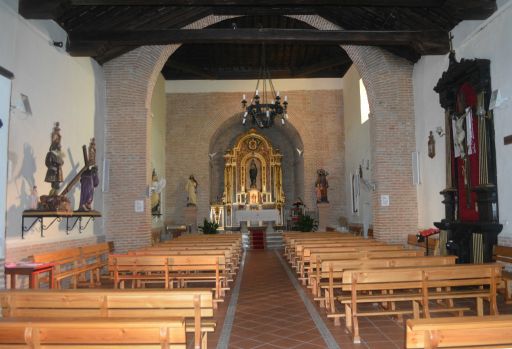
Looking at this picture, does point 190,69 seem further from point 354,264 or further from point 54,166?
point 354,264

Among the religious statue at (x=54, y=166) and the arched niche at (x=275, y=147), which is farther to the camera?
the arched niche at (x=275, y=147)

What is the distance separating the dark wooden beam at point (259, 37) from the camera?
9.54 m

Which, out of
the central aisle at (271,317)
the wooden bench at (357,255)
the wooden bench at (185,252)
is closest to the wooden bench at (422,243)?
the wooden bench at (357,255)

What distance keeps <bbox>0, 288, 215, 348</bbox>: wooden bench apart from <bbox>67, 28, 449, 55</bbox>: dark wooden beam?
7038 mm

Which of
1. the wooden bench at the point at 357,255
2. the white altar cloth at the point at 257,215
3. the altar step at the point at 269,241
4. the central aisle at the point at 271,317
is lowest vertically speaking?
the central aisle at the point at 271,317

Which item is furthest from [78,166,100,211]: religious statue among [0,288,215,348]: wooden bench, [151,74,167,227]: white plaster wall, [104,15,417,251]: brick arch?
[151,74,167,227]: white plaster wall

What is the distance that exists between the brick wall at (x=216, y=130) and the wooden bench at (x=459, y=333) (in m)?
16.5

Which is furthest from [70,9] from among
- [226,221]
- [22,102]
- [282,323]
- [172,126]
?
[226,221]

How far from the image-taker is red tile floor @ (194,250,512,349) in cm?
470

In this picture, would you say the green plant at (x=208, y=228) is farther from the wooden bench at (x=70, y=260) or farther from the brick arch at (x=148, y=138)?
the wooden bench at (x=70, y=260)

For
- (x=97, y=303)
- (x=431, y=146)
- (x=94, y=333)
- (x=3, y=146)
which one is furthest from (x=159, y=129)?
(x=94, y=333)

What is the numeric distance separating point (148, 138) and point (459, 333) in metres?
10.2

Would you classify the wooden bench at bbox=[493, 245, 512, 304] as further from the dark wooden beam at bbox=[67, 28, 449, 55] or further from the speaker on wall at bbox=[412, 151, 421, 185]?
the dark wooden beam at bbox=[67, 28, 449, 55]

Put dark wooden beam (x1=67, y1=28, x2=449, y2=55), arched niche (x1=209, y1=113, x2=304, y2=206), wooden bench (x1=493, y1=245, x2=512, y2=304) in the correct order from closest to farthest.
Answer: wooden bench (x1=493, y1=245, x2=512, y2=304) → dark wooden beam (x1=67, y1=28, x2=449, y2=55) → arched niche (x1=209, y1=113, x2=304, y2=206)
